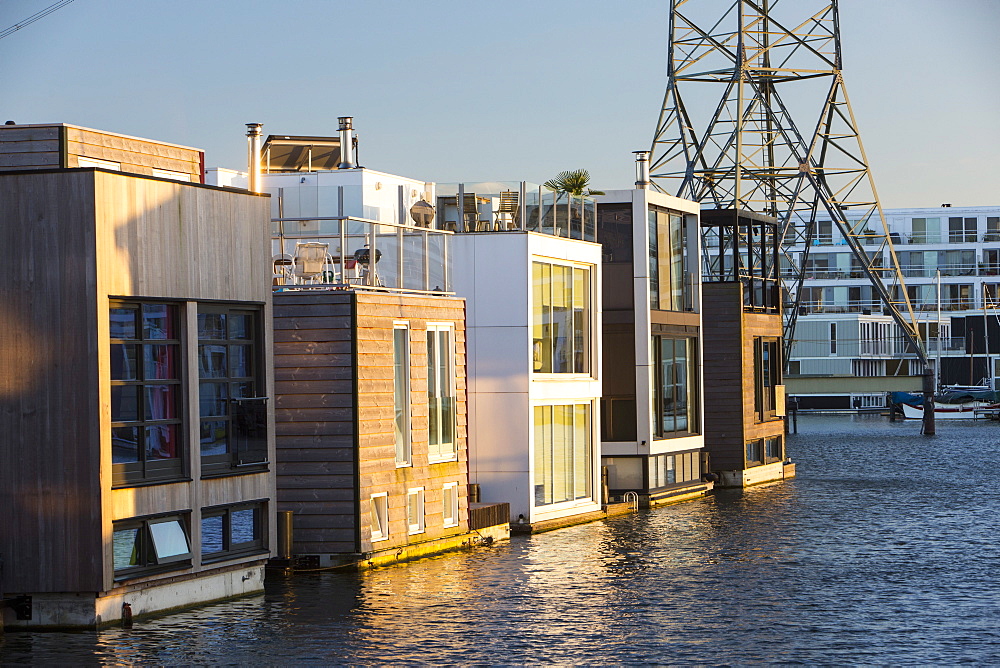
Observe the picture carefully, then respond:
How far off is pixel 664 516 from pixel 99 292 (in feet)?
64.7

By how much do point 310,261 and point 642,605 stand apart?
7.95 meters

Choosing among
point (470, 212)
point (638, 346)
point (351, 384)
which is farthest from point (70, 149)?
point (638, 346)

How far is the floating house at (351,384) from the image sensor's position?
24859 mm

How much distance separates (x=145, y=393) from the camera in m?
20.2

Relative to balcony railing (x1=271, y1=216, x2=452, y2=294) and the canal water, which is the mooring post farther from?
balcony railing (x1=271, y1=216, x2=452, y2=294)

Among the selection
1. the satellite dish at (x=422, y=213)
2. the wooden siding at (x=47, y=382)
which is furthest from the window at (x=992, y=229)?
the wooden siding at (x=47, y=382)

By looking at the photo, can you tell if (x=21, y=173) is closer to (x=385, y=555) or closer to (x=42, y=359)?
(x=42, y=359)

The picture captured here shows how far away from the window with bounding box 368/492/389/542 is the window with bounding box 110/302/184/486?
5.49 m

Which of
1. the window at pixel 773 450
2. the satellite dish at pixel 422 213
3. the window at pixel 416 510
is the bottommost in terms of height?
the window at pixel 773 450

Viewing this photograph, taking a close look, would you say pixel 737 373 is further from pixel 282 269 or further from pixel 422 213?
pixel 282 269

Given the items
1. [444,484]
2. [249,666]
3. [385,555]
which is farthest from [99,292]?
[444,484]

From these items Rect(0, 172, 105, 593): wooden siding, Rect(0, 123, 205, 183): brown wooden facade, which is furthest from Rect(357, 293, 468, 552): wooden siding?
Rect(0, 172, 105, 593): wooden siding

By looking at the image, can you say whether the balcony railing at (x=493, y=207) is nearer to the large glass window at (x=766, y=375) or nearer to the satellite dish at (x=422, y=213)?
the satellite dish at (x=422, y=213)

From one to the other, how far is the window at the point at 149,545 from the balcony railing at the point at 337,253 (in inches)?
233
